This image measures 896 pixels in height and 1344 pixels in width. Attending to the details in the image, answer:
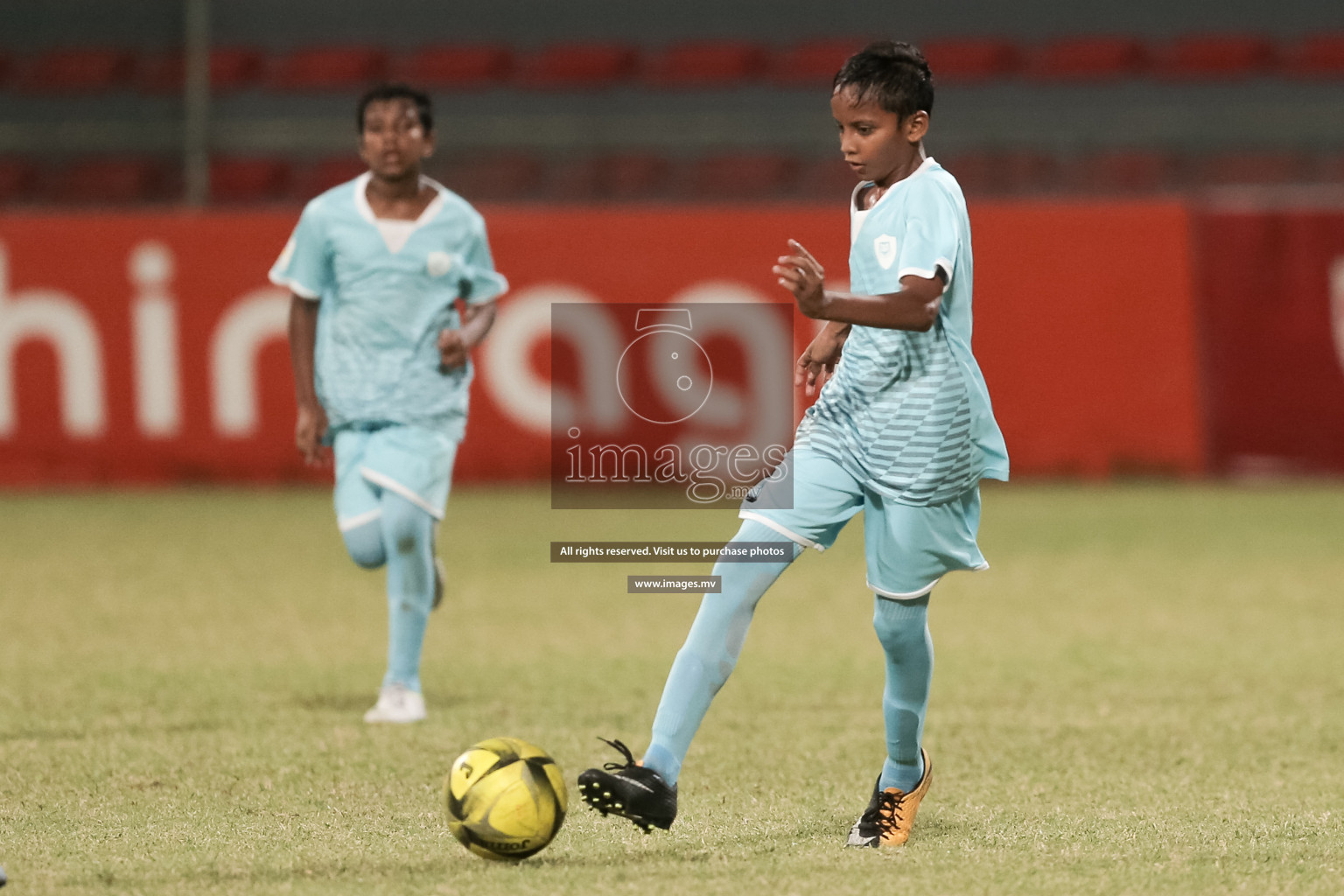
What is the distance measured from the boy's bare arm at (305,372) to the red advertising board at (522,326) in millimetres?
6157

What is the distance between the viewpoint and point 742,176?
15.4 m

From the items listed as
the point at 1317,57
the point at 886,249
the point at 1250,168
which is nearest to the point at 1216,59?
the point at 1317,57

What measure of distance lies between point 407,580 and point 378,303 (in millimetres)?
967

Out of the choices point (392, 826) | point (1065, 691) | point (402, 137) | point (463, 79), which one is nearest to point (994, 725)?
point (1065, 691)

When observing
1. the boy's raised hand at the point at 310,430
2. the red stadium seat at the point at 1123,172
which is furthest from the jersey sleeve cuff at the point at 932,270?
the red stadium seat at the point at 1123,172

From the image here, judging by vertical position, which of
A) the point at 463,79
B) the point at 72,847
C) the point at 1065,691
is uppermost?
the point at 463,79

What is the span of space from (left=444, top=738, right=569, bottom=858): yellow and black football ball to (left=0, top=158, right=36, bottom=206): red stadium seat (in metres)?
12.8

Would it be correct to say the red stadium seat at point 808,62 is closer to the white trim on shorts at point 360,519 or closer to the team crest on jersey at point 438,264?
the team crest on jersey at point 438,264

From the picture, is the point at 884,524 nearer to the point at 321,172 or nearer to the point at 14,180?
the point at 321,172

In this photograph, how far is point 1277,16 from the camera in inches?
677

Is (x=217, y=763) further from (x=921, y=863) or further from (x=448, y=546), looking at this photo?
(x=448, y=546)

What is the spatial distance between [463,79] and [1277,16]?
25.5 feet

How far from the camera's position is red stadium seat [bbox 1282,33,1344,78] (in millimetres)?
16469

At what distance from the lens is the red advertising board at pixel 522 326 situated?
12.5 metres
